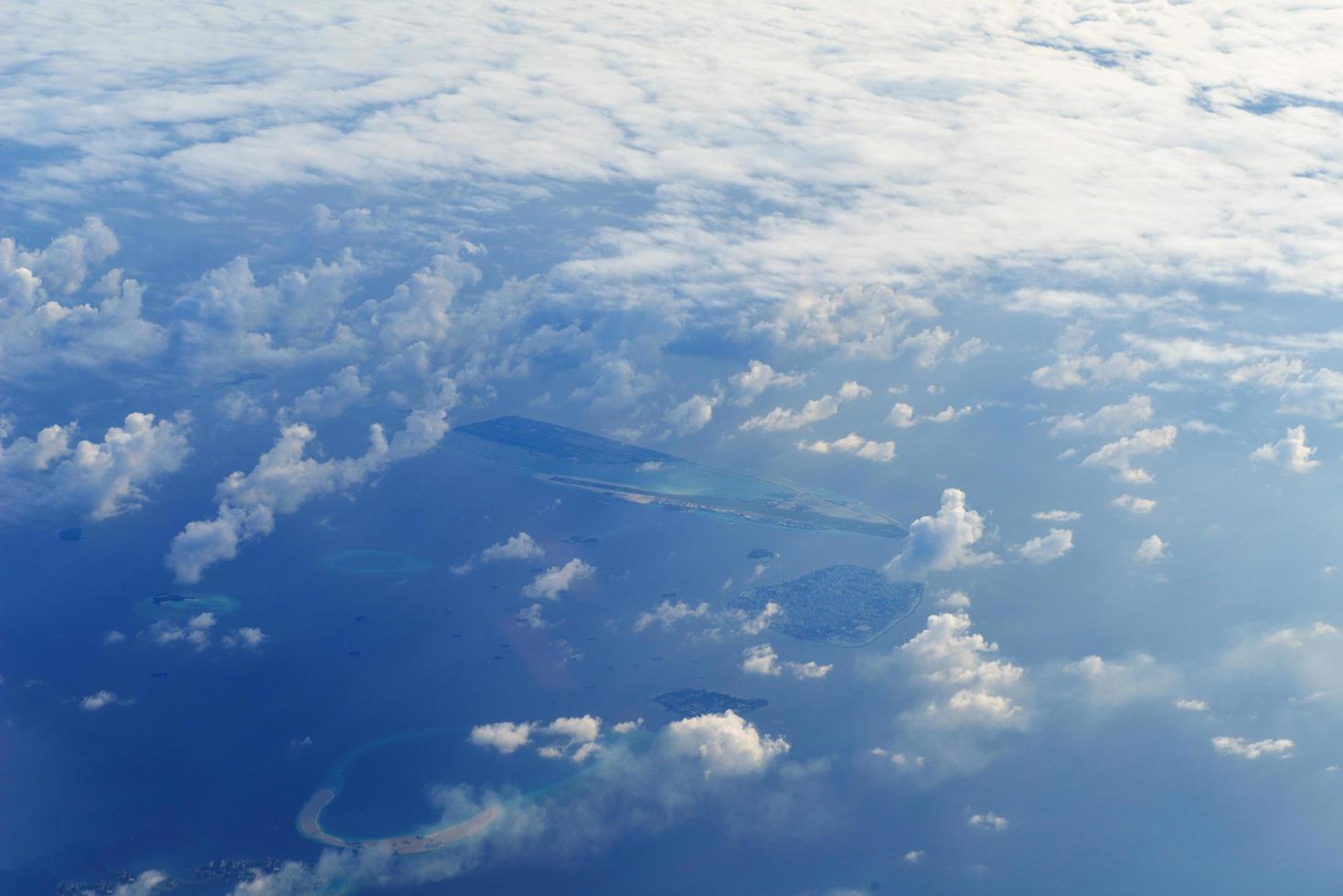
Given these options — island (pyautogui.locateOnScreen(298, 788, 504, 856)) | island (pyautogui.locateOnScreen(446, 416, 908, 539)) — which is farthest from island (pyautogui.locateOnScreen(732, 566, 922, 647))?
island (pyautogui.locateOnScreen(298, 788, 504, 856))

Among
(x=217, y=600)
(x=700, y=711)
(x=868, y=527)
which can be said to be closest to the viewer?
(x=700, y=711)

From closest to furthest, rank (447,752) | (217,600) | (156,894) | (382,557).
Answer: (156,894)
(447,752)
(217,600)
(382,557)

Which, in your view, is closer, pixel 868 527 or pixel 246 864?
pixel 246 864

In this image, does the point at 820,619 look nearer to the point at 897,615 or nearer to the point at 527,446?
the point at 897,615

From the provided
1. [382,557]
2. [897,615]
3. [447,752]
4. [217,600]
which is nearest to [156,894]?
[447,752]

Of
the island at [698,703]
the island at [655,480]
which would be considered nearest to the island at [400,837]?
the island at [698,703]

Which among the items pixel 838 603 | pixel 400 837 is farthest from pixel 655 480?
pixel 400 837

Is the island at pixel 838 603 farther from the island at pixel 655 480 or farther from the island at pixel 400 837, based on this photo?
the island at pixel 400 837

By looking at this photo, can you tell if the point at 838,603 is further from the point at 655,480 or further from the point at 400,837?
the point at 400,837

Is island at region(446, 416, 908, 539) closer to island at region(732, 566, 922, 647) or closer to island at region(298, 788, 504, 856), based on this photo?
island at region(732, 566, 922, 647)
